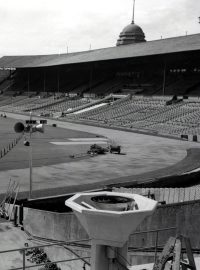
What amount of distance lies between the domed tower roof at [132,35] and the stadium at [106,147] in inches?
1366

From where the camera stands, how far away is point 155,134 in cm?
5456

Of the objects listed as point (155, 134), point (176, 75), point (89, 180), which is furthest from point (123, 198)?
point (176, 75)

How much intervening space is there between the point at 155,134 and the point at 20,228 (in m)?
39.3

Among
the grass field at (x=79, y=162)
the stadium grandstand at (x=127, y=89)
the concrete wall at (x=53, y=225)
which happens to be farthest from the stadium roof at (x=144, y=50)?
the concrete wall at (x=53, y=225)

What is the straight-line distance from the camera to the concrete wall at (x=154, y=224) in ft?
48.5

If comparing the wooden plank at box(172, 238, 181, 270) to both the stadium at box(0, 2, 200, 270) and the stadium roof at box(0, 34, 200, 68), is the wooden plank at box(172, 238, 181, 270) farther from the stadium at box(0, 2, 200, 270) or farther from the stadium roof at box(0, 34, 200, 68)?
the stadium roof at box(0, 34, 200, 68)

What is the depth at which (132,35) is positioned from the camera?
14038 cm

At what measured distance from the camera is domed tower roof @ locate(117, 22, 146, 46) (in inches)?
5527

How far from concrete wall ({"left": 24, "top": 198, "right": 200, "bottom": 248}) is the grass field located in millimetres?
6189

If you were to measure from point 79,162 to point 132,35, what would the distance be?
114488 mm

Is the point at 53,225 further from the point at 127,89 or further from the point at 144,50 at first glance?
the point at 127,89

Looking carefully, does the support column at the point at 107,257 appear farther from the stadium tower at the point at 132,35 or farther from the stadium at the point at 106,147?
the stadium tower at the point at 132,35

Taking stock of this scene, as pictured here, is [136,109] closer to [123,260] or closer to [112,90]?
[112,90]

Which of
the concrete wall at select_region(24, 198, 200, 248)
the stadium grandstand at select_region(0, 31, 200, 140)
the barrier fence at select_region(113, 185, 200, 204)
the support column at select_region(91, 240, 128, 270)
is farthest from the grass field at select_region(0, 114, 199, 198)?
the support column at select_region(91, 240, 128, 270)
